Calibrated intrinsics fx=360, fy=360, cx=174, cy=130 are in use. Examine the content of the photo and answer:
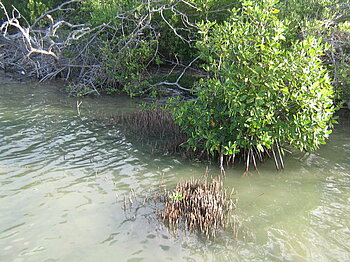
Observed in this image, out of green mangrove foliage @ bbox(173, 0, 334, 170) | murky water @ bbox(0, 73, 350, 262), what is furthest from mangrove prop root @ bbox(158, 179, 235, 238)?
green mangrove foliage @ bbox(173, 0, 334, 170)

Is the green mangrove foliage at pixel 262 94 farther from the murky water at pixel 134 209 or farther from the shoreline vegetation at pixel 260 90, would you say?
the murky water at pixel 134 209

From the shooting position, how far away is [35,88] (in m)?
13.6

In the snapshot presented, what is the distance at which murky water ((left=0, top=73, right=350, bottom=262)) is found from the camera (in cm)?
403

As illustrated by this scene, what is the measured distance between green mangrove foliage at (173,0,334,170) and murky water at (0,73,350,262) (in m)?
0.65

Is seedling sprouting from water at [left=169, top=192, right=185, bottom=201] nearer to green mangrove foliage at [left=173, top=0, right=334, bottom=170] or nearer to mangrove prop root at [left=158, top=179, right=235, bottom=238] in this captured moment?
mangrove prop root at [left=158, top=179, right=235, bottom=238]

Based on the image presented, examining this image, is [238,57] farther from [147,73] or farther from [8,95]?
[8,95]

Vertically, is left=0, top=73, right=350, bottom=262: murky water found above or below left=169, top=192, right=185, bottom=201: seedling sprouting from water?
below

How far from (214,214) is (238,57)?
2.79 m

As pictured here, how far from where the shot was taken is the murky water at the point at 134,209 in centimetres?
403

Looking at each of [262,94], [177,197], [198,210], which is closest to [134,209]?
[177,197]

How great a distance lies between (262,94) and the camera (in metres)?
5.72

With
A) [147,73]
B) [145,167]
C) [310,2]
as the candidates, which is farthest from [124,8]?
[145,167]

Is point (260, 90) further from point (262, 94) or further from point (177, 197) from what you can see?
point (177, 197)

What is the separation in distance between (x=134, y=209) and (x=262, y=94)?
8.77 feet
